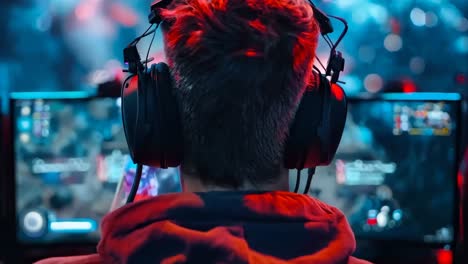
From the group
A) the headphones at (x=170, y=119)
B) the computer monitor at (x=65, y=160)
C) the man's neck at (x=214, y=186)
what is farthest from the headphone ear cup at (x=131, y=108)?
the computer monitor at (x=65, y=160)

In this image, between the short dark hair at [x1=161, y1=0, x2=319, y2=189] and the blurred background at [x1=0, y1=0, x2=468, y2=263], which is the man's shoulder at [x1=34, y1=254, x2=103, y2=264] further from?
the blurred background at [x1=0, y1=0, x2=468, y2=263]

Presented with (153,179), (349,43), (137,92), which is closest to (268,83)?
(137,92)

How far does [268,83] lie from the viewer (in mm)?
577

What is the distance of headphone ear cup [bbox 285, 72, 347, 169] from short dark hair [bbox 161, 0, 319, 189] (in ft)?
0.25

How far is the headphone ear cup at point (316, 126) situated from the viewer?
0.69 meters

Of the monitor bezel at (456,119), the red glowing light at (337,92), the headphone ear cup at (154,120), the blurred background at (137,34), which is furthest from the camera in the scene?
the blurred background at (137,34)

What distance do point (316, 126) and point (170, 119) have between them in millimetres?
185

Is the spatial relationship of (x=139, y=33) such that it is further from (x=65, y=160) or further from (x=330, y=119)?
(x=330, y=119)

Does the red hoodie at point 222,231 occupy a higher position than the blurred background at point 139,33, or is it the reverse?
the blurred background at point 139,33

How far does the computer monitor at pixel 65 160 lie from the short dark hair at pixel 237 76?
0.88m

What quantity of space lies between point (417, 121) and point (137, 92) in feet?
3.05

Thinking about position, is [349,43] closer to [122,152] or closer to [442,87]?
[442,87]

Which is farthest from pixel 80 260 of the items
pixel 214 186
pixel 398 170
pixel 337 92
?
pixel 398 170

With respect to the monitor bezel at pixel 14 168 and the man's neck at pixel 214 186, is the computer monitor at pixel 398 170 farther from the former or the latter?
the man's neck at pixel 214 186
